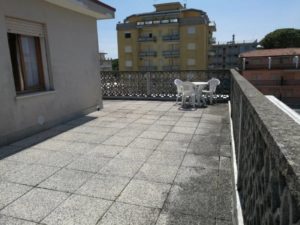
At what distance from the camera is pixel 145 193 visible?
110 inches

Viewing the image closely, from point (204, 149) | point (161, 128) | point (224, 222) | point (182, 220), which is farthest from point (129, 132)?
point (224, 222)

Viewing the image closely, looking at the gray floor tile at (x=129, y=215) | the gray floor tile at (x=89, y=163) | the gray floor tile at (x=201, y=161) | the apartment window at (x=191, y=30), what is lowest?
the gray floor tile at (x=129, y=215)

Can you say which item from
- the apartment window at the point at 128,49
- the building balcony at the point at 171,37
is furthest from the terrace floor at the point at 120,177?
→ the apartment window at the point at 128,49

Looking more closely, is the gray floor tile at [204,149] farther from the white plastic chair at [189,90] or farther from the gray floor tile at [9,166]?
the white plastic chair at [189,90]

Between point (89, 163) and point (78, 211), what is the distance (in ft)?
4.01

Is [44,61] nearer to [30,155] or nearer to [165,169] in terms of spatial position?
[30,155]

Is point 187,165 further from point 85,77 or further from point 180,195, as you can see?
point 85,77

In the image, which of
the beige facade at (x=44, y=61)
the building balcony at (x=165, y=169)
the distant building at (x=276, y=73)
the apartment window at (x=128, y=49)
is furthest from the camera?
the apartment window at (x=128, y=49)

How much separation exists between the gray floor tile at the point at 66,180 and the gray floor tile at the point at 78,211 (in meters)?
0.26

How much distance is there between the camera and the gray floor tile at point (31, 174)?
314 centimetres

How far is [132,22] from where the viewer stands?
44156 mm

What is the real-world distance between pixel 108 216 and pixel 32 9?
471 centimetres

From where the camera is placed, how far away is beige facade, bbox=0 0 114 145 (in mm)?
4621

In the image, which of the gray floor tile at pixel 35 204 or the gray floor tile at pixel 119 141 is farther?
the gray floor tile at pixel 119 141
